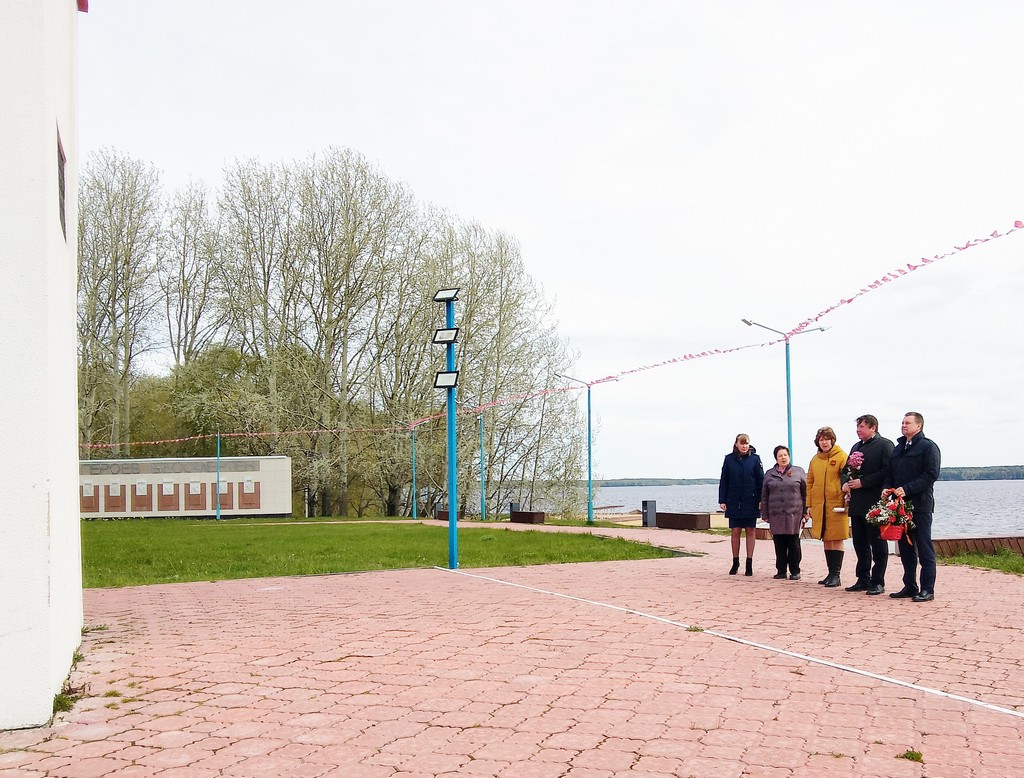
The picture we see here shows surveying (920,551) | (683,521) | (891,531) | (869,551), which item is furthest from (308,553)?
(683,521)

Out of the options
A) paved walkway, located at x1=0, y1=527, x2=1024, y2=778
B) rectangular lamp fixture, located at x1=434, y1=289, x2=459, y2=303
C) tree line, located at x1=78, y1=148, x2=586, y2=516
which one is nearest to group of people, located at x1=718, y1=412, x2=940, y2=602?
paved walkway, located at x1=0, y1=527, x2=1024, y2=778

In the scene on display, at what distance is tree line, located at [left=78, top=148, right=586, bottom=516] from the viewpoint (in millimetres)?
41406

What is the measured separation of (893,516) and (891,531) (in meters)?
0.15

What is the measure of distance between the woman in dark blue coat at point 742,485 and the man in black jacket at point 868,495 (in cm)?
135

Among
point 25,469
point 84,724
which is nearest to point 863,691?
point 84,724

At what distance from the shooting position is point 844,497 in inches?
427

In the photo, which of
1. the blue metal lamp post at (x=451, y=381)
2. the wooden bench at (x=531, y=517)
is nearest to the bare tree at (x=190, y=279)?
the wooden bench at (x=531, y=517)

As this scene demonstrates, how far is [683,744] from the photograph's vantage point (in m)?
4.72

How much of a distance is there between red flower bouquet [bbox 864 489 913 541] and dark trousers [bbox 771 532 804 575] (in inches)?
84.6

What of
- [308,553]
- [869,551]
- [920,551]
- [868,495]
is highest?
[868,495]

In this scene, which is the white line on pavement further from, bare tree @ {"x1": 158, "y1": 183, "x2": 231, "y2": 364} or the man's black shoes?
bare tree @ {"x1": 158, "y1": 183, "x2": 231, "y2": 364}

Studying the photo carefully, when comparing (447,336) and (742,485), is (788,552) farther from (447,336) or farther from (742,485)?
(447,336)

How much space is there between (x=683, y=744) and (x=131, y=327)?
4268cm

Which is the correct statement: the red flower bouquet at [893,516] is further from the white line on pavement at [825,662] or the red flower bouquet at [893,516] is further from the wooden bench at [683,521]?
the wooden bench at [683,521]
